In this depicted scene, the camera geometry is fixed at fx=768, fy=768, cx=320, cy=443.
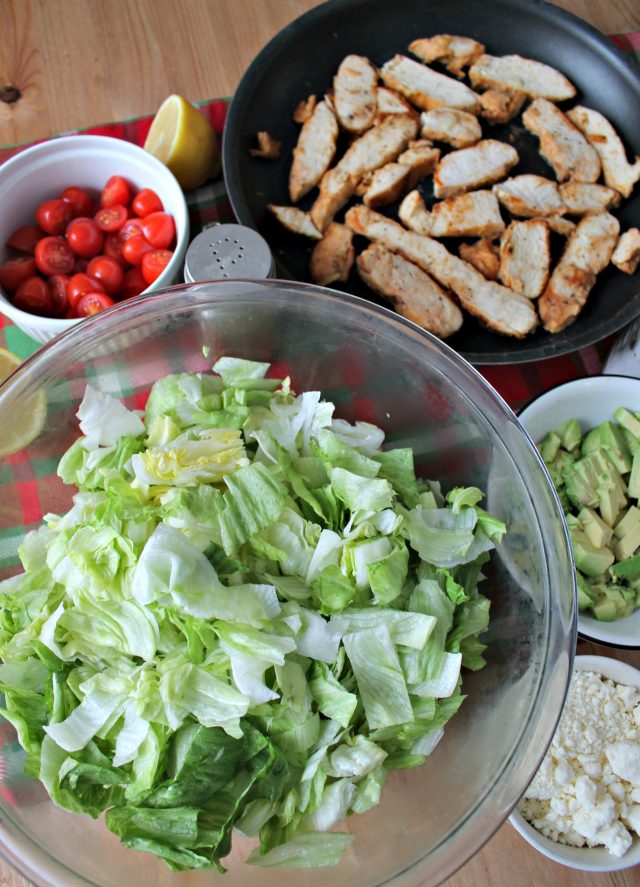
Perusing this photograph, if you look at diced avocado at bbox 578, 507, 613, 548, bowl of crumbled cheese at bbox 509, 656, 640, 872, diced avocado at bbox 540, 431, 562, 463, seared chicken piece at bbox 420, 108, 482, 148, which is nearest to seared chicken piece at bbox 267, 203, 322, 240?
seared chicken piece at bbox 420, 108, 482, 148

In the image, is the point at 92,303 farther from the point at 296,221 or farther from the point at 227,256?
the point at 296,221

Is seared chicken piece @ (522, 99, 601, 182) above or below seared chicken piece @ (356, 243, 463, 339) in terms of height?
above

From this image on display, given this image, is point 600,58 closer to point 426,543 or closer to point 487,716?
point 426,543

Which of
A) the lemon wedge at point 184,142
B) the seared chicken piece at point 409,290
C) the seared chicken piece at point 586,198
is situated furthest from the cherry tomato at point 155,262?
the seared chicken piece at point 586,198

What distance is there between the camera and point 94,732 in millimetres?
825

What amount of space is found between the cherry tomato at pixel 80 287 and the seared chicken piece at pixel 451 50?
85cm

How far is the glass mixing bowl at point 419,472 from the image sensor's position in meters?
0.85

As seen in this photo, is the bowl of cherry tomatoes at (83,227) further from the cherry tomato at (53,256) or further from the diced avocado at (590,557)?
the diced avocado at (590,557)

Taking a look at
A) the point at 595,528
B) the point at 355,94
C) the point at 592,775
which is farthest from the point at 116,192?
the point at 592,775

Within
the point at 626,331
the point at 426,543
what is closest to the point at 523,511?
the point at 426,543

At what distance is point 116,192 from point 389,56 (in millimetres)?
675

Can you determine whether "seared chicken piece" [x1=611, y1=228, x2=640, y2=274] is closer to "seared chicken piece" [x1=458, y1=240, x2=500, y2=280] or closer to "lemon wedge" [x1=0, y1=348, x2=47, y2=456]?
"seared chicken piece" [x1=458, y1=240, x2=500, y2=280]

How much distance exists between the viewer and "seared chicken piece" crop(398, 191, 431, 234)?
1445 millimetres

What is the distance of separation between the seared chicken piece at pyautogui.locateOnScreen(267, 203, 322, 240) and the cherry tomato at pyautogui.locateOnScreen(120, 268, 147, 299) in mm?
277
